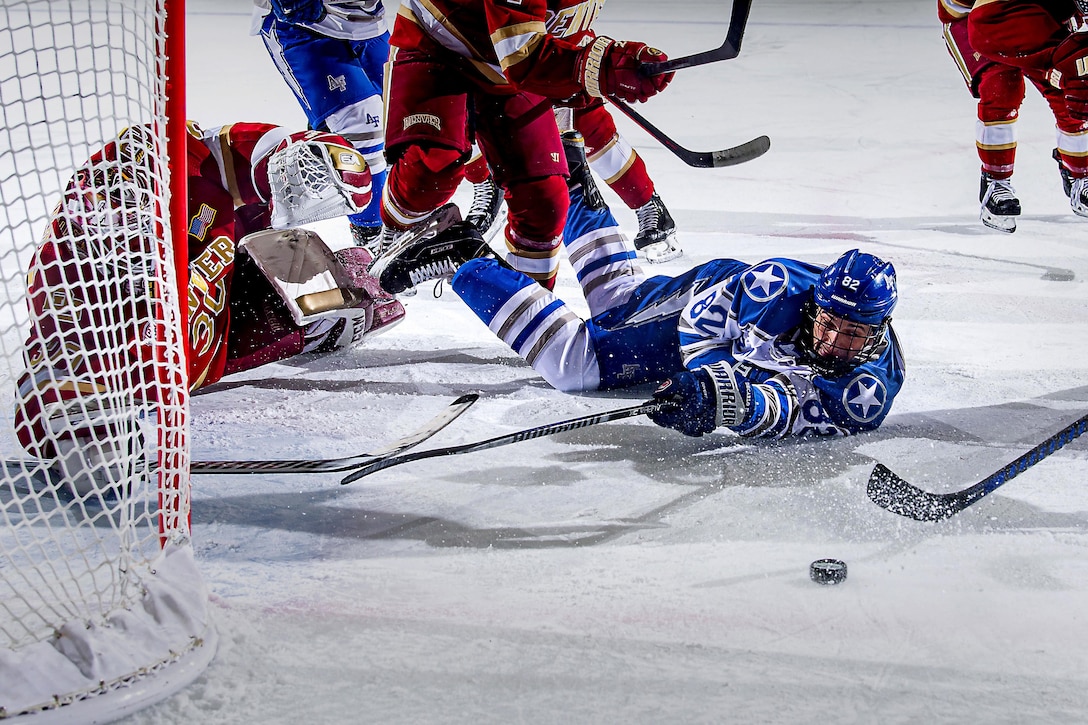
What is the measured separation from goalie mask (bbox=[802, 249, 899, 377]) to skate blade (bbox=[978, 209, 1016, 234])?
7.36ft

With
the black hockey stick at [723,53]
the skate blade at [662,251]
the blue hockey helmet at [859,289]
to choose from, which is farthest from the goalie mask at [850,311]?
the skate blade at [662,251]

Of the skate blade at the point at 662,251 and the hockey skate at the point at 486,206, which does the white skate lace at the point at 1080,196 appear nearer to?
the skate blade at the point at 662,251

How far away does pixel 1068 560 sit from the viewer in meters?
1.87

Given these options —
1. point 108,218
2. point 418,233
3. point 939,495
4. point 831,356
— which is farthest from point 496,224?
point 108,218

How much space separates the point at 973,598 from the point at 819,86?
17.5ft

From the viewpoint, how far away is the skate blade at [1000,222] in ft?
14.1

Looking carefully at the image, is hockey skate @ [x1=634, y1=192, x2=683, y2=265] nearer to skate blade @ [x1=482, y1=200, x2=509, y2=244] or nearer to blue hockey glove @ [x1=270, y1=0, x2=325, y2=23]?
skate blade @ [x1=482, y1=200, x2=509, y2=244]

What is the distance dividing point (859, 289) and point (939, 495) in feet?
1.41

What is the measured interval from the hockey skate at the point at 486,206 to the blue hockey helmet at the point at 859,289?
66.3 inches

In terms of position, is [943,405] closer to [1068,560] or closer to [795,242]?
[1068,560]

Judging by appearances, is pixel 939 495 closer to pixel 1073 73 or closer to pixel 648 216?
pixel 648 216

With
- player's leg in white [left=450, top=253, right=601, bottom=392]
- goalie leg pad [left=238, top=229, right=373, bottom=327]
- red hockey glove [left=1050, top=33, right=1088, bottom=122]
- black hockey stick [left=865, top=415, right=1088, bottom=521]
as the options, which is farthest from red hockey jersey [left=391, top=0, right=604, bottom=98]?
red hockey glove [left=1050, top=33, right=1088, bottom=122]

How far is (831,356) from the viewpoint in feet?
7.61

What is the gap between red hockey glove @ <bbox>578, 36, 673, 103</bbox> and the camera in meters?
2.36
